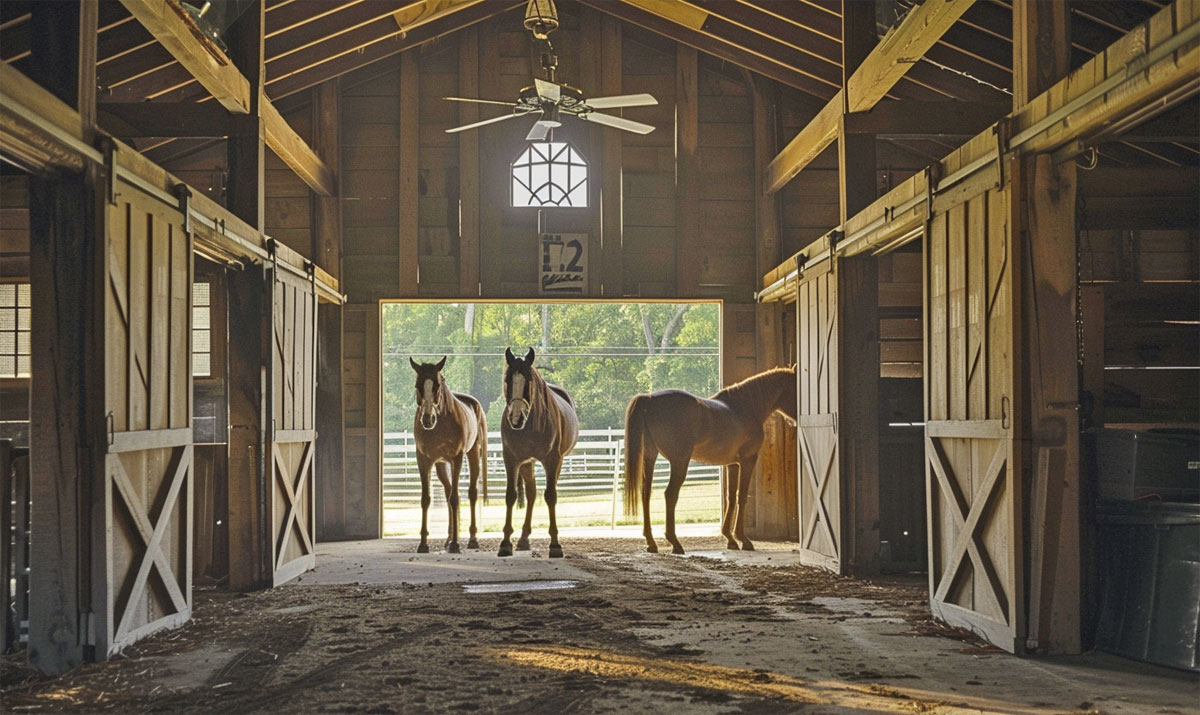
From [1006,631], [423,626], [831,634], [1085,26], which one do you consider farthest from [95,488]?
[1085,26]

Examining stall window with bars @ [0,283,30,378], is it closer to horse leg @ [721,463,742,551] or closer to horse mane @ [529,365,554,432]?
horse mane @ [529,365,554,432]

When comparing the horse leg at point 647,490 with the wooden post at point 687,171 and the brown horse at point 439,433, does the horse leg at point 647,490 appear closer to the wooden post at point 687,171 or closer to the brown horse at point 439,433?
the brown horse at point 439,433

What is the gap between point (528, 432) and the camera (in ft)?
32.9

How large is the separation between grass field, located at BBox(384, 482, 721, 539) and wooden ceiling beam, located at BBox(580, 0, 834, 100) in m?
5.90

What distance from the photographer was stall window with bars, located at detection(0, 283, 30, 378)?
405 inches

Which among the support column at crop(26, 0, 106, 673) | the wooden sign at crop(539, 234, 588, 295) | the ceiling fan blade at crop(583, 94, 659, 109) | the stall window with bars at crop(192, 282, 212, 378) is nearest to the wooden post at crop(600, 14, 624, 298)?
the wooden sign at crop(539, 234, 588, 295)

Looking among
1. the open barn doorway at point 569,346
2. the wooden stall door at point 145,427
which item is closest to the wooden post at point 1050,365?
the wooden stall door at point 145,427

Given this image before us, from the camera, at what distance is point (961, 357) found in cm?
577

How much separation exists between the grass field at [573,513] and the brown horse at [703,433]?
11.4ft

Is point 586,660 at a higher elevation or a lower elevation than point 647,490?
lower

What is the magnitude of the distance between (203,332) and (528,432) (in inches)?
144

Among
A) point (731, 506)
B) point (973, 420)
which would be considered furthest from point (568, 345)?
point (973, 420)

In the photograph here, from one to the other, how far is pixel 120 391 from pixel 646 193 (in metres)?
7.66

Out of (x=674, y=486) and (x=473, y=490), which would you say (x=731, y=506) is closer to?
(x=674, y=486)
